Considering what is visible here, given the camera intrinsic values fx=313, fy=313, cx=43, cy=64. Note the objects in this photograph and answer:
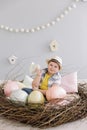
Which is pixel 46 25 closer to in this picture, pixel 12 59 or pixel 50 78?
pixel 12 59

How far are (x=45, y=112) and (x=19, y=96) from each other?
0.28 feet

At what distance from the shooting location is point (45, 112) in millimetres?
753

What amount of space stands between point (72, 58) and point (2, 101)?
591 millimetres

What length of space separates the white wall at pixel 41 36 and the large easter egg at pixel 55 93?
1.71 feet

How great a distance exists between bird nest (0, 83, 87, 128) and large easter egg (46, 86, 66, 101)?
1 centimetres

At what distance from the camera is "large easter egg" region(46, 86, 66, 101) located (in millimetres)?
797

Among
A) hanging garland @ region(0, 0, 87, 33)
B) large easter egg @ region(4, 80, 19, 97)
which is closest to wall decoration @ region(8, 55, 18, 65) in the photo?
hanging garland @ region(0, 0, 87, 33)

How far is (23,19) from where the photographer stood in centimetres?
130

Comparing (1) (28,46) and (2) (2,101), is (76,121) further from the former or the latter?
(1) (28,46)

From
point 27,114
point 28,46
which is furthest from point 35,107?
point 28,46

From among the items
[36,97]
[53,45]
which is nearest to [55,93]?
[36,97]

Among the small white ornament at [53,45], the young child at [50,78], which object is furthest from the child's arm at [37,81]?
the small white ornament at [53,45]

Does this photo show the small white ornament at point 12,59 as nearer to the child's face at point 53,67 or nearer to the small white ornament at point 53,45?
the small white ornament at point 53,45

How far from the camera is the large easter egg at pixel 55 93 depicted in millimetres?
797
